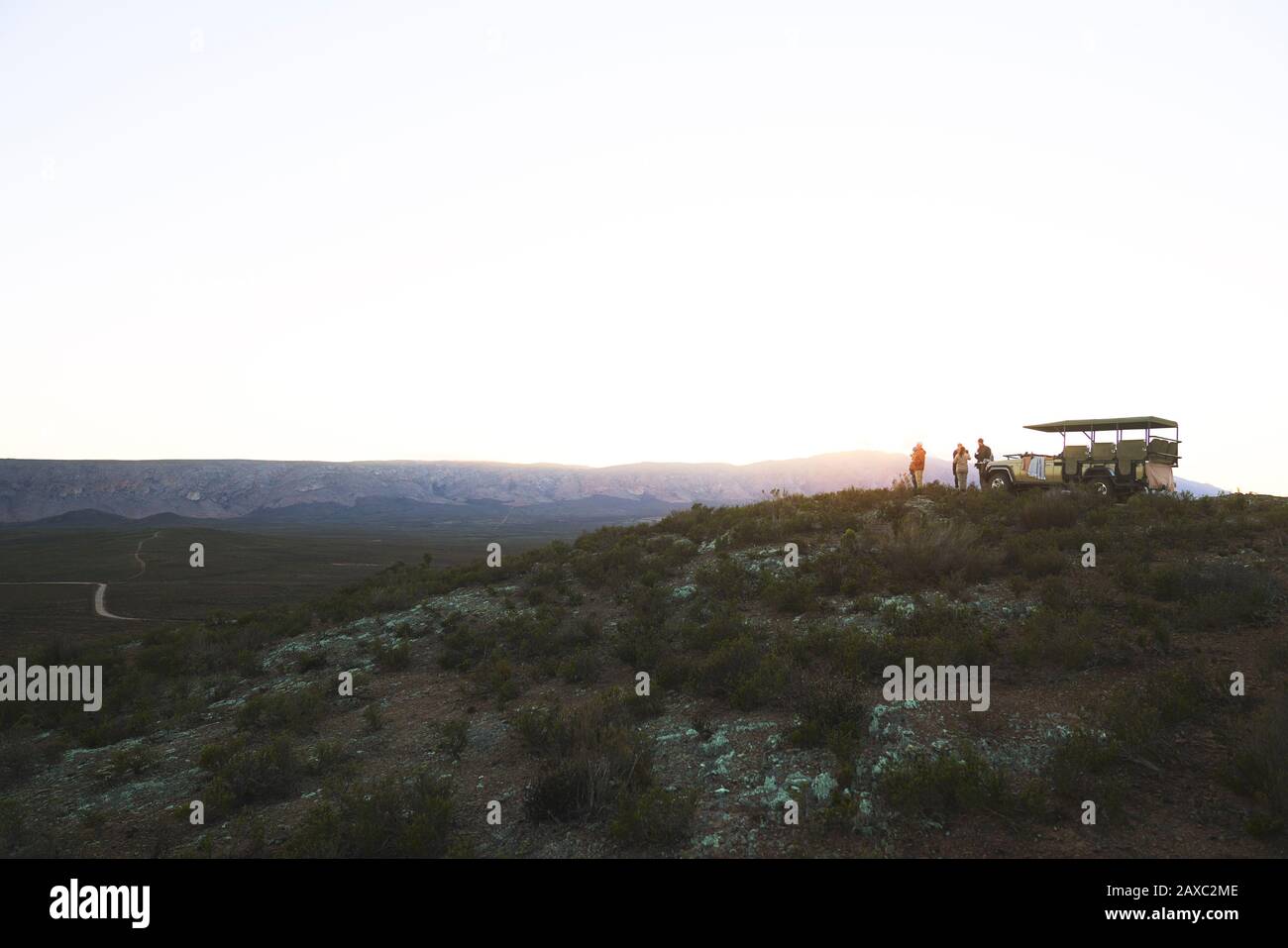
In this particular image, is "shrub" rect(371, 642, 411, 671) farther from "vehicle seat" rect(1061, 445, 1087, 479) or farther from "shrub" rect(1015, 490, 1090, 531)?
"vehicle seat" rect(1061, 445, 1087, 479)

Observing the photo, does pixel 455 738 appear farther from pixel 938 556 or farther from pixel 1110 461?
pixel 1110 461

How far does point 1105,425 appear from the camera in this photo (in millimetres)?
18859

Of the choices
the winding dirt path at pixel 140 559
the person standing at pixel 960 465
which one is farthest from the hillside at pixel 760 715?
the winding dirt path at pixel 140 559

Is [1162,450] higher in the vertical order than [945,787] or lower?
higher

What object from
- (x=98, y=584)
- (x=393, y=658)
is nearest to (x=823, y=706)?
(x=393, y=658)

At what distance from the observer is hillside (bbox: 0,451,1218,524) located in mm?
147250

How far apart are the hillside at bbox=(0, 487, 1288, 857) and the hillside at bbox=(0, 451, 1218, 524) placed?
118 m

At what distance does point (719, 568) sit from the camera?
16.1 m

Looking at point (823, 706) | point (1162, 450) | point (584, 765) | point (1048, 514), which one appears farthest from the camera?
point (1162, 450)

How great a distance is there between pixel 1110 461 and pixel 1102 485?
31.4 inches

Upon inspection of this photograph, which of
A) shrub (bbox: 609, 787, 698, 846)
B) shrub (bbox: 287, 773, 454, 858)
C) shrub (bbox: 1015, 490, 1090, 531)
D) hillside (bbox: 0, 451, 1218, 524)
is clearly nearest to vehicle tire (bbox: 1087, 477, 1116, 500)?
shrub (bbox: 1015, 490, 1090, 531)

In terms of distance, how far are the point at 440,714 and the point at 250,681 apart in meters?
6.96
